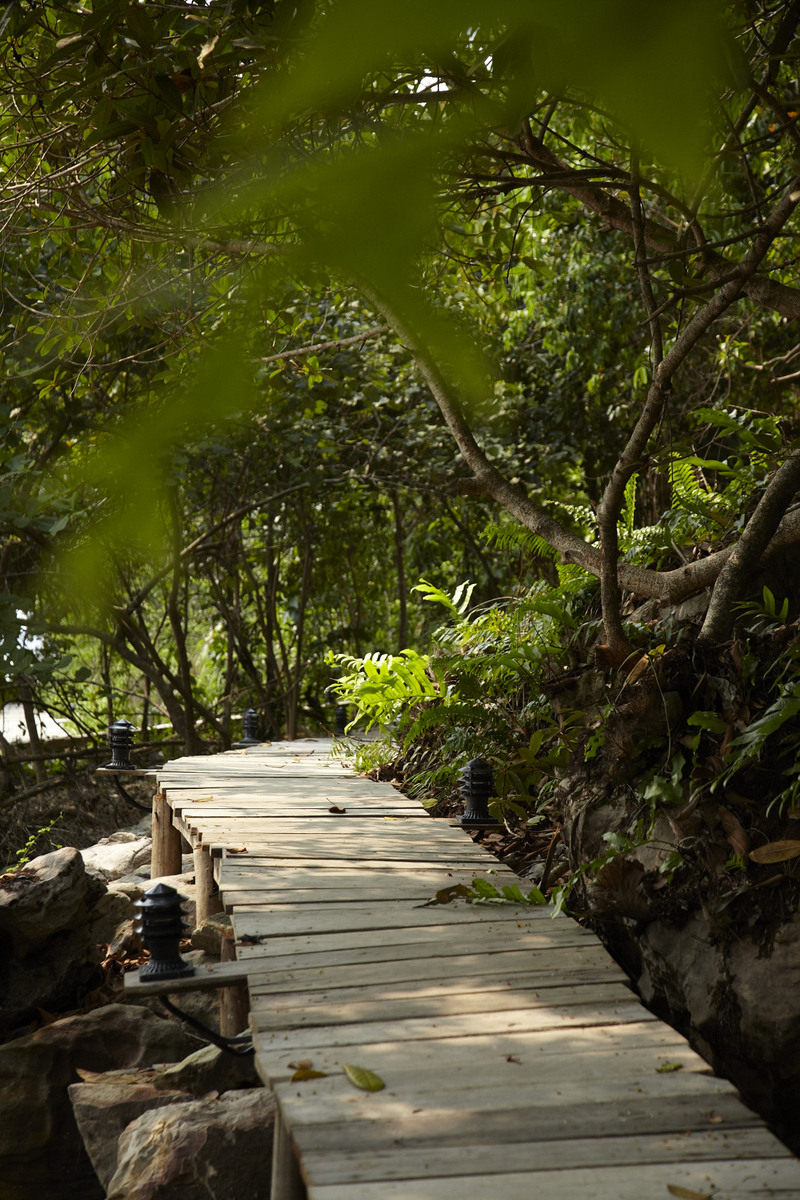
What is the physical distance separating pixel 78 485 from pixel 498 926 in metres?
2.87

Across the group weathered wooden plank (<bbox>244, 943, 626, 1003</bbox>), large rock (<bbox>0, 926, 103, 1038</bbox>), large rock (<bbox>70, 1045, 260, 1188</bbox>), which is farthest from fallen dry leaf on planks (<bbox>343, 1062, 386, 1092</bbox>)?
large rock (<bbox>0, 926, 103, 1038</bbox>)

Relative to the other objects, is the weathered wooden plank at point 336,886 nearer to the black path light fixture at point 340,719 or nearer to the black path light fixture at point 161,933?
the black path light fixture at point 161,933

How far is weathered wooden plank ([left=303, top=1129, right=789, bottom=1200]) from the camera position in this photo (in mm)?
1912

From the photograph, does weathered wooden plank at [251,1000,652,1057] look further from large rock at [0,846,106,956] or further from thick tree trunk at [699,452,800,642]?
large rock at [0,846,106,956]

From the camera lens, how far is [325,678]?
11438 millimetres

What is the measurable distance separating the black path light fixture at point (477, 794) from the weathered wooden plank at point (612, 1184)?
290 centimetres

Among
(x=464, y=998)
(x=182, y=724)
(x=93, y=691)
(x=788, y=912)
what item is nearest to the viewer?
(x=464, y=998)

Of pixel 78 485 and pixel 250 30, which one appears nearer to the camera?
pixel 78 485

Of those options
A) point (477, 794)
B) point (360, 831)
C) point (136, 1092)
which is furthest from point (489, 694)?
point (136, 1092)

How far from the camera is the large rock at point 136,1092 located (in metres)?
3.72

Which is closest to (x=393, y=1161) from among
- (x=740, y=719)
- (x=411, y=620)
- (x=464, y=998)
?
(x=464, y=998)

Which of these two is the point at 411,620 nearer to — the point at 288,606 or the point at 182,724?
the point at 288,606

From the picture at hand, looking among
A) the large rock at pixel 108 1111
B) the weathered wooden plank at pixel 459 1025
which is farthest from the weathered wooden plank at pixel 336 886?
the weathered wooden plank at pixel 459 1025

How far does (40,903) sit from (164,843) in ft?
4.21
